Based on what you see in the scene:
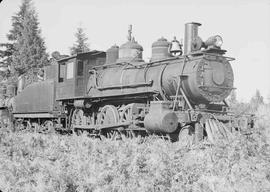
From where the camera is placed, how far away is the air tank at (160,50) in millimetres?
11266

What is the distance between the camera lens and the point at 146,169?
5297mm

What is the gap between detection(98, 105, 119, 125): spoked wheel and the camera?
1126 cm

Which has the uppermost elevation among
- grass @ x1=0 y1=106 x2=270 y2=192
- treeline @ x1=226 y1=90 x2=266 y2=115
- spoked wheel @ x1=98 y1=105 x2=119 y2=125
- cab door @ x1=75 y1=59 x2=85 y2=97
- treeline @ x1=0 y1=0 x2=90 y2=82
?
treeline @ x1=0 y1=0 x2=90 y2=82

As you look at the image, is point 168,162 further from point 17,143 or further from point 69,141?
point 17,143

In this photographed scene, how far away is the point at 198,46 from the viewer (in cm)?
1027

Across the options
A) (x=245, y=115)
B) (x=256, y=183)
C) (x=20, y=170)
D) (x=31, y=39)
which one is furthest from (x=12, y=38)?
(x=256, y=183)

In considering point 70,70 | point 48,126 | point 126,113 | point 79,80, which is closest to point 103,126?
point 126,113

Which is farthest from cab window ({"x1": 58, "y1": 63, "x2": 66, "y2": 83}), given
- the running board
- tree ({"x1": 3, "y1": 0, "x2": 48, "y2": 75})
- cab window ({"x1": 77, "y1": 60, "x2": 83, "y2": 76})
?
tree ({"x1": 3, "y1": 0, "x2": 48, "y2": 75})

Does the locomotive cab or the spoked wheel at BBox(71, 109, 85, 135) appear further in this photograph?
the locomotive cab

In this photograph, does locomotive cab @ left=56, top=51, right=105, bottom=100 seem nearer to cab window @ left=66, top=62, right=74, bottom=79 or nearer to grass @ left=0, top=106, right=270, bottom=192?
cab window @ left=66, top=62, right=74, bottom=79

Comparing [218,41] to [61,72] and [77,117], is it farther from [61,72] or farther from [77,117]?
→ [61,72]

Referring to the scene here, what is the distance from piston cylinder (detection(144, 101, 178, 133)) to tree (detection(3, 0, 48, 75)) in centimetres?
1414

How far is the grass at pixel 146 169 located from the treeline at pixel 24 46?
1613 cm

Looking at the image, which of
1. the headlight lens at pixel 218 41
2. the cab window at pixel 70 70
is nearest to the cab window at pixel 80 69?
the cab window at pixel 70 70
